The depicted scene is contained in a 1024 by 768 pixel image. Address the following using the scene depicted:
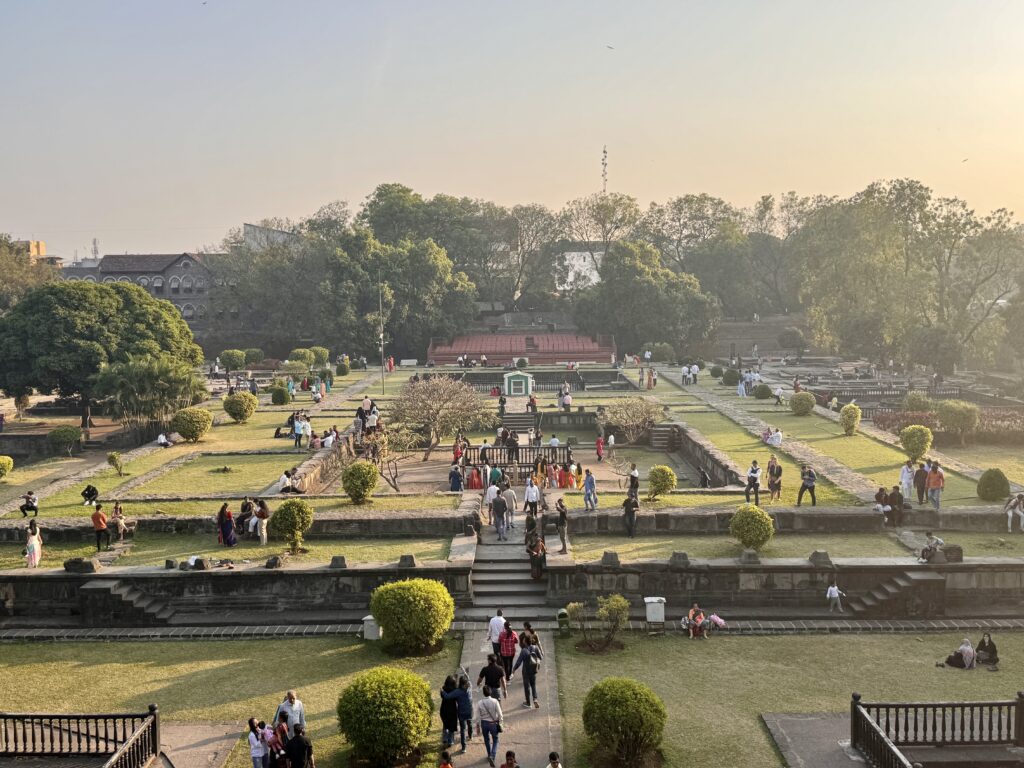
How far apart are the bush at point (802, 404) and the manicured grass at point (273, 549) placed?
20.4m

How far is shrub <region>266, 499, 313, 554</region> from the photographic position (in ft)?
59.7

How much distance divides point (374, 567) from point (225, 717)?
469 centimetres

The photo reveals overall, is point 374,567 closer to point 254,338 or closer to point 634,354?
point 634,354

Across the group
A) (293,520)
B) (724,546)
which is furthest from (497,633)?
(724,546)

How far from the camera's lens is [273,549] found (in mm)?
18969

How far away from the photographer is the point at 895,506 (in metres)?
20.0

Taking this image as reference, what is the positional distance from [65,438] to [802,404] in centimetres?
2614

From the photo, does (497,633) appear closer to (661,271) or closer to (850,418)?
(850,418)

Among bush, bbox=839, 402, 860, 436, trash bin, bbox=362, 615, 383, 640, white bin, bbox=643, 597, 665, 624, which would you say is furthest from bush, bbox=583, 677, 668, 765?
bush, bbox=839, 402, 860, 436

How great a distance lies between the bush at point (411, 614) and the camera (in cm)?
1459

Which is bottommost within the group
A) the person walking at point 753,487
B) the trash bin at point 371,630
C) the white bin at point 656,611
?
the trash bin at point 371,630

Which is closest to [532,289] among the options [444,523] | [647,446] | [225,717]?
[647,446]

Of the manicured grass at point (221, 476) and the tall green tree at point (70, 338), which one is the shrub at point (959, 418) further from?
the tall green tree at point (70, 338)

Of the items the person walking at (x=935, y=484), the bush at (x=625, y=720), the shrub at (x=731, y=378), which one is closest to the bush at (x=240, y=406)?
the shrub at (x=731, y=378)
